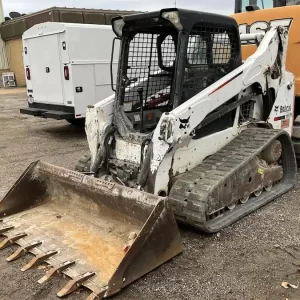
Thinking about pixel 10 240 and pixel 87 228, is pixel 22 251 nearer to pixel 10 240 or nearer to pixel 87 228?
pixel 10 240

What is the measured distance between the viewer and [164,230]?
3480 mm

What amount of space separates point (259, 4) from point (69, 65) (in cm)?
407

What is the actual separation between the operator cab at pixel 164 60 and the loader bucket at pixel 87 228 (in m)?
1.04

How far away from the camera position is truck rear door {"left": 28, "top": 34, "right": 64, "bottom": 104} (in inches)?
361

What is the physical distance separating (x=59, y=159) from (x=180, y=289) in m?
4.80

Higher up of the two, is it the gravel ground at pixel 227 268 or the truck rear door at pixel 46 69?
the truck rear door at pixel 46 69

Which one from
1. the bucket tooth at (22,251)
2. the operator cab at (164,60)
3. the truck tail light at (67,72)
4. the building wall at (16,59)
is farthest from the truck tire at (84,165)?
the building wall at (16,59)

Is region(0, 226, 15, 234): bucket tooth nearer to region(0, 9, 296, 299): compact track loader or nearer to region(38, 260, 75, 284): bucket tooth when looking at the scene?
region(0, 9, 296, 299): compact track loader

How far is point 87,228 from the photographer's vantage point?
13.5ft

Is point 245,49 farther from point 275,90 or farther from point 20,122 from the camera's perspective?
point 20,122

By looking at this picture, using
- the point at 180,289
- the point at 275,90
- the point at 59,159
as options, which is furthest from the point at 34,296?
the point at 59,159

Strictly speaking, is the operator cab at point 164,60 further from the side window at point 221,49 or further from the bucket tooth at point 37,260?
the bucket tooth at point 37,260

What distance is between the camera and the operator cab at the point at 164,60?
434cm

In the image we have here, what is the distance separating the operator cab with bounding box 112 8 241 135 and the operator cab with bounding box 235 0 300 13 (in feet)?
6.94
